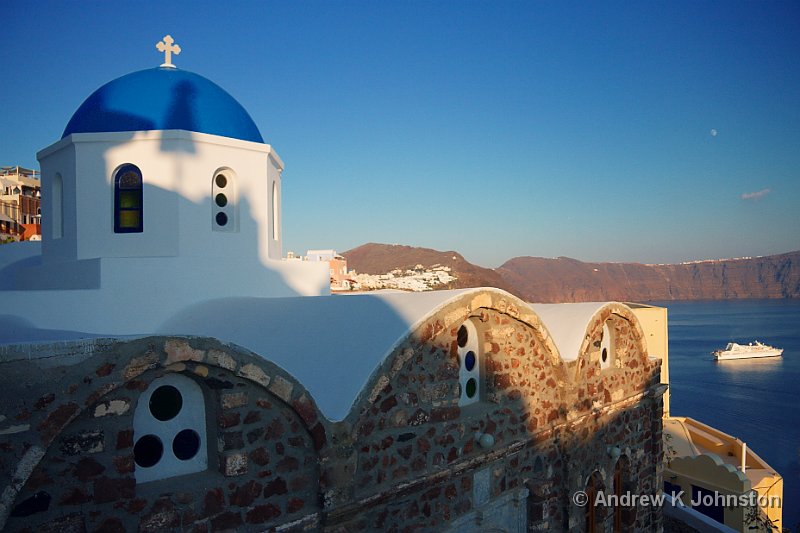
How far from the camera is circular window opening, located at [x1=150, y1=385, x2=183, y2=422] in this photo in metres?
3.25

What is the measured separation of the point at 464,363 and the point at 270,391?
2.05 metres

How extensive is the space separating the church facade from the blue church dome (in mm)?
25

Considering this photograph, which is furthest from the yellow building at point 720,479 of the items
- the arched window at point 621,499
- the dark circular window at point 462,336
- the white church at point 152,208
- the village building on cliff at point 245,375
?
the white church at point 152,208

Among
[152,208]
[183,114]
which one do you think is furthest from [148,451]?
[183,114]

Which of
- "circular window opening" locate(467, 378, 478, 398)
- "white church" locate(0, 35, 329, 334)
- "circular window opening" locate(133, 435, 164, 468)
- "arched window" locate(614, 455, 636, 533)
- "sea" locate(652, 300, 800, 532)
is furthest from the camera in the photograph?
"sea" locate(652, 300, 800, 532)

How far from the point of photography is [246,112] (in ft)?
22.5

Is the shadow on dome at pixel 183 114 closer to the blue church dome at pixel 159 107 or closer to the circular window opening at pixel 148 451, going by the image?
the blue church dome at pixel 159 107

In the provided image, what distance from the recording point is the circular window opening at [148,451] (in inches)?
126

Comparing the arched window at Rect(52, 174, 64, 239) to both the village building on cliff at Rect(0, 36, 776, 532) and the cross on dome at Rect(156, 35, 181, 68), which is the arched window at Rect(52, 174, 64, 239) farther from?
the cross on dome at Rect(156, 35, 181, 68)

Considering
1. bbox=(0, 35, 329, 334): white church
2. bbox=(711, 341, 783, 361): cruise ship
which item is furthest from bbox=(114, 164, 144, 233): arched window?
bbox=(711, 341, 783, 361): cruise ship

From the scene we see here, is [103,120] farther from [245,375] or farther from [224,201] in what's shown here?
[245,375]

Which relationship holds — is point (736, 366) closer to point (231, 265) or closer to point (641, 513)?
point (641, 513)

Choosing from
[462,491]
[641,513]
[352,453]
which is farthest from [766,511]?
[352,453]

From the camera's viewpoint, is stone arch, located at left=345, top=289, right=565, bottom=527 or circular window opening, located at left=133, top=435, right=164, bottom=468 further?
stone arch, located at left=345, top=289, right=565, bottom=527
